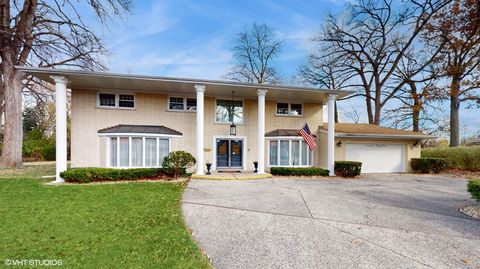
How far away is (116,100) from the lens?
1402 centimetres

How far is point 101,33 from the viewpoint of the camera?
17.9m

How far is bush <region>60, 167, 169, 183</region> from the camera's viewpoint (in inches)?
423

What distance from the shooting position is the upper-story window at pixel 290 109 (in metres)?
16.3

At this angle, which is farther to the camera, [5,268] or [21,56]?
[21,56]

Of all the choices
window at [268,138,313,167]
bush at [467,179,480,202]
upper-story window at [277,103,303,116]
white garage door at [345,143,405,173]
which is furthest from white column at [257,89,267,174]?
bush at [467,179,480,202]

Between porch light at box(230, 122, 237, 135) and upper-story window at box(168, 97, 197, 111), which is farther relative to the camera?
porch light at box(230, 122, 237, 135)

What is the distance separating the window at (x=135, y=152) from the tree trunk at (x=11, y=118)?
8.18 metres

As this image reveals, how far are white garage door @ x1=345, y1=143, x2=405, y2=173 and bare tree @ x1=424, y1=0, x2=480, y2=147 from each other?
33.2 ft

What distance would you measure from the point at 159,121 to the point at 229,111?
4181mm

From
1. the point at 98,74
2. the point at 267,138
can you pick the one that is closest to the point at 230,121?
the point at 267,138

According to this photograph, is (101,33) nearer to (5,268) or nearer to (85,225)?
(85,225)

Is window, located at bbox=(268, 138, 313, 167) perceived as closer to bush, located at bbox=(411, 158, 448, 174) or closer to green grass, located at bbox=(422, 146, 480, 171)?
bush, located at bbox=(411, 158, 448, 174)

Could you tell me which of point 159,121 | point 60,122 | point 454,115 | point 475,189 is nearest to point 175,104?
point 159,121

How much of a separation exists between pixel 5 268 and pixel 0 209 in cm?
392
